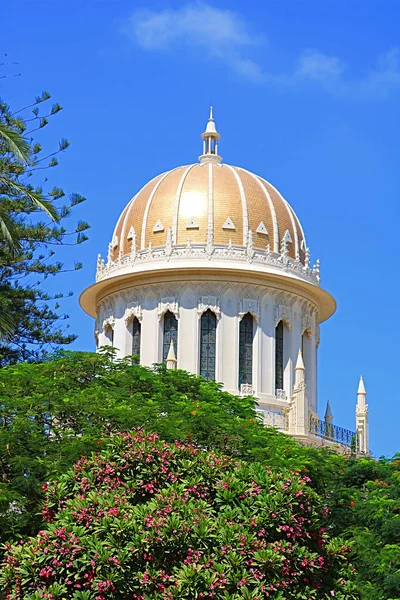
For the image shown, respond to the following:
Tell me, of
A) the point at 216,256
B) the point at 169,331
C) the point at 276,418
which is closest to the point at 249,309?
the point at 216,256

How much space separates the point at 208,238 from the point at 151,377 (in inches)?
470

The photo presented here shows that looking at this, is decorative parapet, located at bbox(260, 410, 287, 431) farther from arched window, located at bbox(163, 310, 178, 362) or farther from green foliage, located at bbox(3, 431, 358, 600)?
green foliage, located at bbox(3, 431, 358, 600)

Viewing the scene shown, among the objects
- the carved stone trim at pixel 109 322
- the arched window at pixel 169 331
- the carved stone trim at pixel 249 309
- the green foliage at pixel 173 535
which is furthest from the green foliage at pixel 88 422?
the carved stone trim at pixel 109 322

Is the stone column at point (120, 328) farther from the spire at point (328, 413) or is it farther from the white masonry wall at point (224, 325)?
the spire at point (328, 413)

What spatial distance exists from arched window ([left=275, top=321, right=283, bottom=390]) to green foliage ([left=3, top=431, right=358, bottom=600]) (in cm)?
2000

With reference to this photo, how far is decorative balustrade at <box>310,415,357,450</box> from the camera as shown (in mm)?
38406

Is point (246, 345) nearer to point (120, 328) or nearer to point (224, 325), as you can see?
point (224, 325)

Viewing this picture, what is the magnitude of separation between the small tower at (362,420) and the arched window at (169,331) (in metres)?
7.45

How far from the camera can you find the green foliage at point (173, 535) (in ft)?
53.7

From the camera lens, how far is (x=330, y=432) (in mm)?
38781

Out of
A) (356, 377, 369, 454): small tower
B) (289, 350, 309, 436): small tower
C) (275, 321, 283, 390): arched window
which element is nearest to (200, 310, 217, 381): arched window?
(275, 321, 283, 390): arched window

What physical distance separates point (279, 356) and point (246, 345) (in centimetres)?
147

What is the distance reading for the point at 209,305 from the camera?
38125mm

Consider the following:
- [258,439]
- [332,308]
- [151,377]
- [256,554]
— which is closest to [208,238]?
[332,308]
